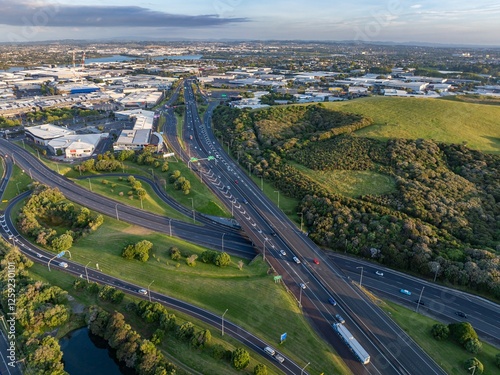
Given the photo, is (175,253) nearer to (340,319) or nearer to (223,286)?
(223,286)

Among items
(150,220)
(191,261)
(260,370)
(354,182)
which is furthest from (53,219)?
(354,182)

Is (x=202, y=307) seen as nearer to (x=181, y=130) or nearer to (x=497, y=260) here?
(x=497, y=260)

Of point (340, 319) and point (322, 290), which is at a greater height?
point (322, 290)

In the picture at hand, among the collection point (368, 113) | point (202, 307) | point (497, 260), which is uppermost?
point (368, 113)

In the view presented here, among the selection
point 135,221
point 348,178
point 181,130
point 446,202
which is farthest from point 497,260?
point 181,130

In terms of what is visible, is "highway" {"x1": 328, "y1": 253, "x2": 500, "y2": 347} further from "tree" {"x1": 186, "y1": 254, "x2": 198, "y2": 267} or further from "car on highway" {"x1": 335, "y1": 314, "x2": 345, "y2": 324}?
"tree" {"x1": 186, "y1": 254, "x2": 198, "y2": 267}

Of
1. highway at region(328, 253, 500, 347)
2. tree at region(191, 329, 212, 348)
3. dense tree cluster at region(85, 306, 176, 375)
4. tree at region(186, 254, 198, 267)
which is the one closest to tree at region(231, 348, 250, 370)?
tree at region(191, 329, 212, 348)
